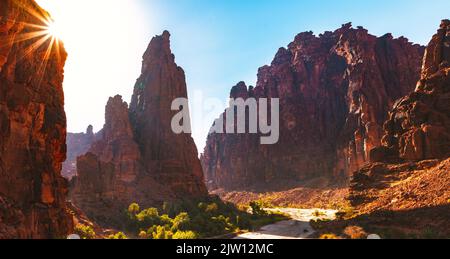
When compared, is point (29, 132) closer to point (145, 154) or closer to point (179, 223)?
point (179, 223)

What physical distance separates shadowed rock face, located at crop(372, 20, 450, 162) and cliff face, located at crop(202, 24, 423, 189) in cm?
4562

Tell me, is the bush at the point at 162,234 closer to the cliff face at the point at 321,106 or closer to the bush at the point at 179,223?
the bush at the point at 179,223

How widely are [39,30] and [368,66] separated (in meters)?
112

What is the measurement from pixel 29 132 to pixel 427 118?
145 ft

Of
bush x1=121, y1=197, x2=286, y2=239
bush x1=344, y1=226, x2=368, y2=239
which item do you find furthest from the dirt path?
bush x1=344, y1=226, x2=368, y2=239

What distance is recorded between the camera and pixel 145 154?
277ft

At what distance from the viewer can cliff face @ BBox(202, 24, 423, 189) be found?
11506 cm

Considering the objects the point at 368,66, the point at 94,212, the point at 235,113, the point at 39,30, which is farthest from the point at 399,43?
the point at 39,30

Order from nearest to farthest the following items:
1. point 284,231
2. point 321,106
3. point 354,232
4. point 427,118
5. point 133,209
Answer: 1. point 354,232
2. point 427,118
3. point 284,231
4. point 133,209
5. point 321,106

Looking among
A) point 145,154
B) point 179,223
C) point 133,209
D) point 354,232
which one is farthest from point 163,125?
point 354,232

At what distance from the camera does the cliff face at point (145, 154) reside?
5566cm

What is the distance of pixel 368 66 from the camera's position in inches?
4779

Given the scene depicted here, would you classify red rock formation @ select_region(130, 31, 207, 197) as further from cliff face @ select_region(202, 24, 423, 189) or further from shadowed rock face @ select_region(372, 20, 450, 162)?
cliff face @ select_region(202, 24, 423, 189)

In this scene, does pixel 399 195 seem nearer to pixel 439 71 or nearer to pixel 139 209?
pixel 439 71
